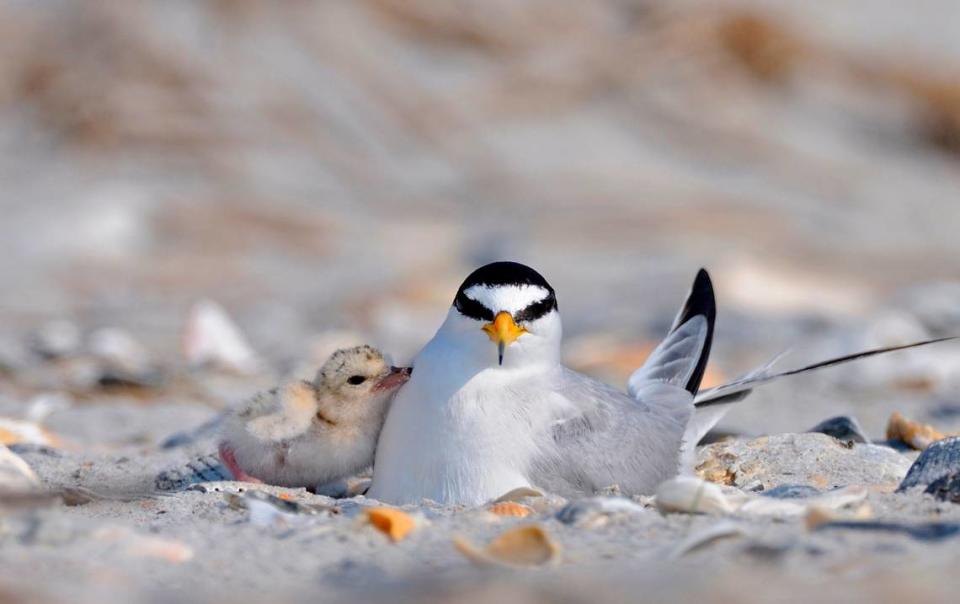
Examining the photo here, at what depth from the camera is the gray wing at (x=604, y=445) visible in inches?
151

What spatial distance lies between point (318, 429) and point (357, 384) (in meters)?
0.18

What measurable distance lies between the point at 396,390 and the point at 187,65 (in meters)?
11.0

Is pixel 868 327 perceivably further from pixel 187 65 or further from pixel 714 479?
pixel 187 65

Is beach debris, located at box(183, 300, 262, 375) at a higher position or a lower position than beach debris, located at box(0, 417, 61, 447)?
higher

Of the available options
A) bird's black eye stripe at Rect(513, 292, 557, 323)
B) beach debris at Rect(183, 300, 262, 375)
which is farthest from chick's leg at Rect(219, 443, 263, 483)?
beach debris at Rect(183, 300, 262, 375)

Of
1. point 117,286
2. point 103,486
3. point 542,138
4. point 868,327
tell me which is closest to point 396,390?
point 103,486

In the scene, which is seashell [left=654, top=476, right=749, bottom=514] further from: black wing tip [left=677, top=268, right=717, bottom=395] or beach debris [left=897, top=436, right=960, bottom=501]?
black wing tip [left=677, top=268, right=717, bottom=395]

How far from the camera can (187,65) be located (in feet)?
47.6

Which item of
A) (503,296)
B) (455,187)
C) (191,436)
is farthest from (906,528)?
(455,187)

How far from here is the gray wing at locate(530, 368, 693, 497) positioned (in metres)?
3.84

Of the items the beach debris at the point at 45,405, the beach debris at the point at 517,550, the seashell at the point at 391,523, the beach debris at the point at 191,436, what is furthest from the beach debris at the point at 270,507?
the beach debris at the point at 45,405

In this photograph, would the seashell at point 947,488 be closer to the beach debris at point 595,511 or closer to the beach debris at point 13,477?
the beach debris at point 595,511

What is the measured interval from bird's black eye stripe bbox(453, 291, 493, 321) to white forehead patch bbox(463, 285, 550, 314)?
0.4 inches

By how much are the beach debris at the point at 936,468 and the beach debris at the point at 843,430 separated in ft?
3.16
